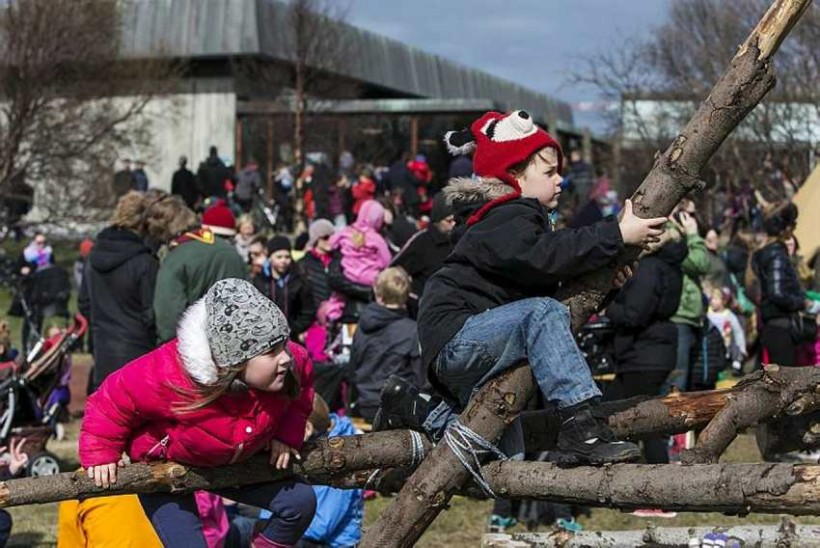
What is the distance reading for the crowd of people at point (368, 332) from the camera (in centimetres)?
487

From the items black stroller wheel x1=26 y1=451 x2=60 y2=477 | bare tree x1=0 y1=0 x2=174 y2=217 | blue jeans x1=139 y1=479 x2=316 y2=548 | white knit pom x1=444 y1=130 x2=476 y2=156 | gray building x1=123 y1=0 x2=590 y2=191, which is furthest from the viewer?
gray building x1=123 y1=0 x2=590 y2=191

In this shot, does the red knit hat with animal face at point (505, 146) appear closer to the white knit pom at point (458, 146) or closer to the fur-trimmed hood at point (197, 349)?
the white knit pom at point (458, 146)

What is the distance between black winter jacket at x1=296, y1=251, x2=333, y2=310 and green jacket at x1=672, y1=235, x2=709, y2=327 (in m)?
3.50

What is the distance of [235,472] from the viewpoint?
5.16 m

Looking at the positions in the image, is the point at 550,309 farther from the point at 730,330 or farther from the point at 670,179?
the point at 730,330

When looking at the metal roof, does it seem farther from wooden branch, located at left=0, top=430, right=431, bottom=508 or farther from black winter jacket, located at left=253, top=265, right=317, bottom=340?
wooden branch, located at left=0, top=430, right=431, bottom=508

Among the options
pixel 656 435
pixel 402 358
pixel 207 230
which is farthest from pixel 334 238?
pixel 656 435

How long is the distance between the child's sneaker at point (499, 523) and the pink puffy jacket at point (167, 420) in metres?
3.89

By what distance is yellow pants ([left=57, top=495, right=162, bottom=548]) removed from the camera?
19.3ft

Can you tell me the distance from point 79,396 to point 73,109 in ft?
42.7

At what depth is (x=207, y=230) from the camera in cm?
873

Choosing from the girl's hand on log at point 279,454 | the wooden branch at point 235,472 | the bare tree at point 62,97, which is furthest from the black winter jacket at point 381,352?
the bare tree at point 62,97

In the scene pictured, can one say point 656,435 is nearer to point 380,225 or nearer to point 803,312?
point 803,312

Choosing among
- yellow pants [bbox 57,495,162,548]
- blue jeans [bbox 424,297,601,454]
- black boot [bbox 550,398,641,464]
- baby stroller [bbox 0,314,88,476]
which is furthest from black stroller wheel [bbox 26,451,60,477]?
black boot [bbox 550,398,641,464]
